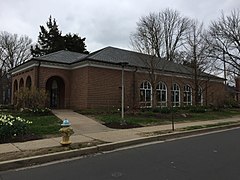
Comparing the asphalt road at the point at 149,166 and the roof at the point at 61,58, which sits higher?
the roof at the point at 61,58

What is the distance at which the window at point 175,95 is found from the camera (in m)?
34.1

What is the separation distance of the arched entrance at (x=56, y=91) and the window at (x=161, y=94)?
11105 millimetres

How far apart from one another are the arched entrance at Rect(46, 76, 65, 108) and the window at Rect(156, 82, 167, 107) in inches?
437

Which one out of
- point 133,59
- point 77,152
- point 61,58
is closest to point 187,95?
point 133,59

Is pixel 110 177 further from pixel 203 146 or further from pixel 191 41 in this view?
pixel 191 41

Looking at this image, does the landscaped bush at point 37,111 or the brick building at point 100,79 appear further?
the brick building at point 100,79

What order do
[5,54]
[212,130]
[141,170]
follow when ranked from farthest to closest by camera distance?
[5,54] < [212,130] < [141,170]

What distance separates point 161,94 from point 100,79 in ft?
31.5

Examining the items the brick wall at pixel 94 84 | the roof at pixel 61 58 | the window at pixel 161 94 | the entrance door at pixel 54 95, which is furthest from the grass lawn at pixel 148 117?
the entrance door at pixel 54 95

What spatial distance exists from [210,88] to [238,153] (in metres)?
32.6

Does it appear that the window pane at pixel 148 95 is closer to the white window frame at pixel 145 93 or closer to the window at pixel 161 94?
the white window frame at pixel 145 93

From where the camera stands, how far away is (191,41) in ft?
95.4

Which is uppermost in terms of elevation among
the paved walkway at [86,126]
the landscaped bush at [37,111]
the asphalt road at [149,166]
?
the landscaped bush at [37,111]

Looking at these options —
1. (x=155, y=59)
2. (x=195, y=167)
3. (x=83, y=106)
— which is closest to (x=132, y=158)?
(x=195, y=167)
